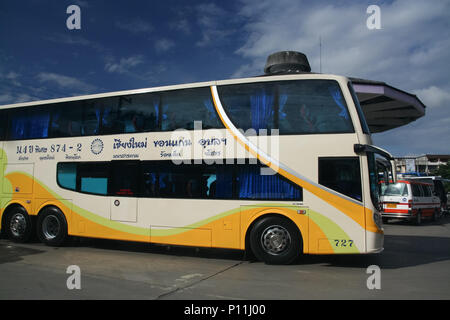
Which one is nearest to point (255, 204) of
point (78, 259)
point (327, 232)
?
point (327, 232)

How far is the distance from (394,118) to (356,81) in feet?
30.9

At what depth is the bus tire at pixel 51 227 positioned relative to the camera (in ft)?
31.9

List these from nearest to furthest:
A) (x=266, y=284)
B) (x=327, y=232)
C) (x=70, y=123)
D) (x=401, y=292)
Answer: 1. (x=401, y=292)
2. (x=266, y=284)
3. (x=327, y=232)
4. (x=70, y=123)

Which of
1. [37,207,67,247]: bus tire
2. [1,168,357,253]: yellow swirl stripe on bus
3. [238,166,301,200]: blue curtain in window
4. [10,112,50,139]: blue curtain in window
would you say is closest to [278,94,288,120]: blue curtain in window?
[238,166,301,200]: blue curtain in window

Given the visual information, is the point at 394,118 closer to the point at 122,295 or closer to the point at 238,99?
the point at 238,99

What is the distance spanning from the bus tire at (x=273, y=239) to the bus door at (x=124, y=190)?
10.4 ft

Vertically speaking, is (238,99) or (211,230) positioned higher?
(238,99)

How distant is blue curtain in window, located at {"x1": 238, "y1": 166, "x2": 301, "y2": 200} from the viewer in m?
7.46

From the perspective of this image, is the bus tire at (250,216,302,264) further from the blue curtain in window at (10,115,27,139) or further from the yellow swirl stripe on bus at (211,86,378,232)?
the blue curtain in window at (10,115,27,139)

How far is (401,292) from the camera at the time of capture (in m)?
5.59

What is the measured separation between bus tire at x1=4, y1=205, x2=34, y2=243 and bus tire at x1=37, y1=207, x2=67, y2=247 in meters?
0.43

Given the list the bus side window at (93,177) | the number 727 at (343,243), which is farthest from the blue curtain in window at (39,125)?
the number 727 at (343,243)

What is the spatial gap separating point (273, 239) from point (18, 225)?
7661 millimetres

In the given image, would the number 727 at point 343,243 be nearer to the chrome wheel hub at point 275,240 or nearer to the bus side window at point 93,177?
the chrome wheel hub at point 275,240
